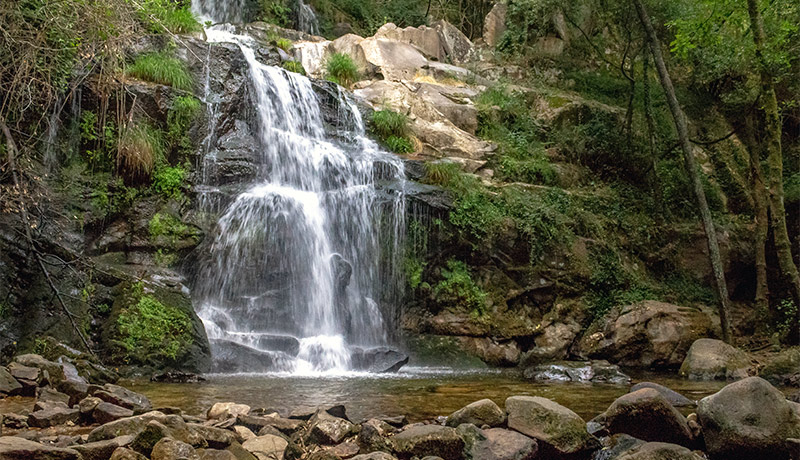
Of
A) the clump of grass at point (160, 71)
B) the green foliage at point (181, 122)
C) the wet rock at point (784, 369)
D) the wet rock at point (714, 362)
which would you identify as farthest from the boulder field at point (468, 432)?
the clump of grass at point (160, 71)

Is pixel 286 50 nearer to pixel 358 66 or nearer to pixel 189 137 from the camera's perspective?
pixel 358 66

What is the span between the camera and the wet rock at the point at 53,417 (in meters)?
3.67

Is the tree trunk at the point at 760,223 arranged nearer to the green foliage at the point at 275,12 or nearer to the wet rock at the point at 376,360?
the wet rock at the point at 376,360

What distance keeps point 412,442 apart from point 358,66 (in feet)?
45.1

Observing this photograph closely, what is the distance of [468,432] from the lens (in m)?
3.70

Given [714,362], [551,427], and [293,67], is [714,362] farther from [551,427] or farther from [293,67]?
[293,67]

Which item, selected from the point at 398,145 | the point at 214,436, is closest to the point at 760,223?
the point at 398,145

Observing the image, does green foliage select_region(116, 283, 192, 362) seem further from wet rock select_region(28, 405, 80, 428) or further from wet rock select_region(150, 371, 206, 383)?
wet rock select_region(28, 405, 80, 428)

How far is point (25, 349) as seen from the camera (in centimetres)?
619

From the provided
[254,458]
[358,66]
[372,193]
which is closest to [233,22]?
[358,66]

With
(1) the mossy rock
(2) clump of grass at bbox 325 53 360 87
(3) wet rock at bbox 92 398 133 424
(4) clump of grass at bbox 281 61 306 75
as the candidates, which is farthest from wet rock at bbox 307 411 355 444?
(2) clump of grass at bbox 325 53 360 87

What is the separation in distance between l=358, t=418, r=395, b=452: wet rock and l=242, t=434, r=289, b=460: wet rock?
1.53ft

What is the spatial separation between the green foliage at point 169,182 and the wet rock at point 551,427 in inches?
278

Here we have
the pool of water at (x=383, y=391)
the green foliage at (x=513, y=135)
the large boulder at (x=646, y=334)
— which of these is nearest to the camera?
the pool of water at (x=383, y=391)
